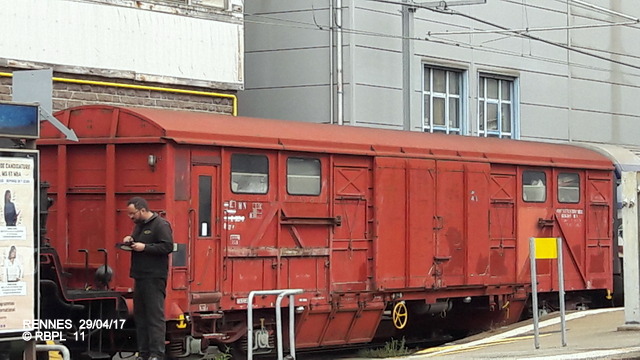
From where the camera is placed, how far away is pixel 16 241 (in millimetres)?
10109

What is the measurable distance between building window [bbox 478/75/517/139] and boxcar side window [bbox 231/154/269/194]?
1387 centimetres

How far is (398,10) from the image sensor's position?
992 inches

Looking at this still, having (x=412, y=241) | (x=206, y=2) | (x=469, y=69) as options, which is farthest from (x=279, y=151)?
(x=469, y=69)

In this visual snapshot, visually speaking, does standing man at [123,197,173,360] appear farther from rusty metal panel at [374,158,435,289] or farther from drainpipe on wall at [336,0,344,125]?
drainpipe on wall at [336,0,344,125]

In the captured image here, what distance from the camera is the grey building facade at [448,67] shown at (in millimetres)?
24281

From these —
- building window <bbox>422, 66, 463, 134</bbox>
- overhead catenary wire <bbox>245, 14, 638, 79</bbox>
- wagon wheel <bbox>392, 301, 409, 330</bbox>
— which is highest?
overhead catenary wire <bbox>245, 14, 638, 79</bbox>

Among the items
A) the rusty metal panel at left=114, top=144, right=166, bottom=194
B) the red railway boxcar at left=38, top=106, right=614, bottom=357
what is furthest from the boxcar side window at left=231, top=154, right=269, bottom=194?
the rusty metal panel at left=114, top=144, right=166, bottom=194

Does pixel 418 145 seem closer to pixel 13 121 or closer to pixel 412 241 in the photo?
pixel 412 241

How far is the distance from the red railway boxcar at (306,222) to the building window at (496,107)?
8.64m

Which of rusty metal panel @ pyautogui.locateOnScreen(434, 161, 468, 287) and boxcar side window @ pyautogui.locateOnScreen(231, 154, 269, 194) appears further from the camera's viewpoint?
rusty metal panel @ pyautogui.locateOnScreen(434, 161, 468, 287)

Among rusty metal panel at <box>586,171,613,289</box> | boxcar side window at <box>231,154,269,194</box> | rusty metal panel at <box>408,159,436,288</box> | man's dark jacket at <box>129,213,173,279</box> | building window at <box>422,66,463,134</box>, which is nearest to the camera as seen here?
man's dark jacket at <box>129,213,173,279</box>

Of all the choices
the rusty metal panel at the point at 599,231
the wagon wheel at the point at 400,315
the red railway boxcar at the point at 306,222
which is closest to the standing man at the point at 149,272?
the red railway boxcar at the point at 306,222

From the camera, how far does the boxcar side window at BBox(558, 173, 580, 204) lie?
19.8m

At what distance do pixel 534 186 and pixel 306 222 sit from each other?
5116 mm
